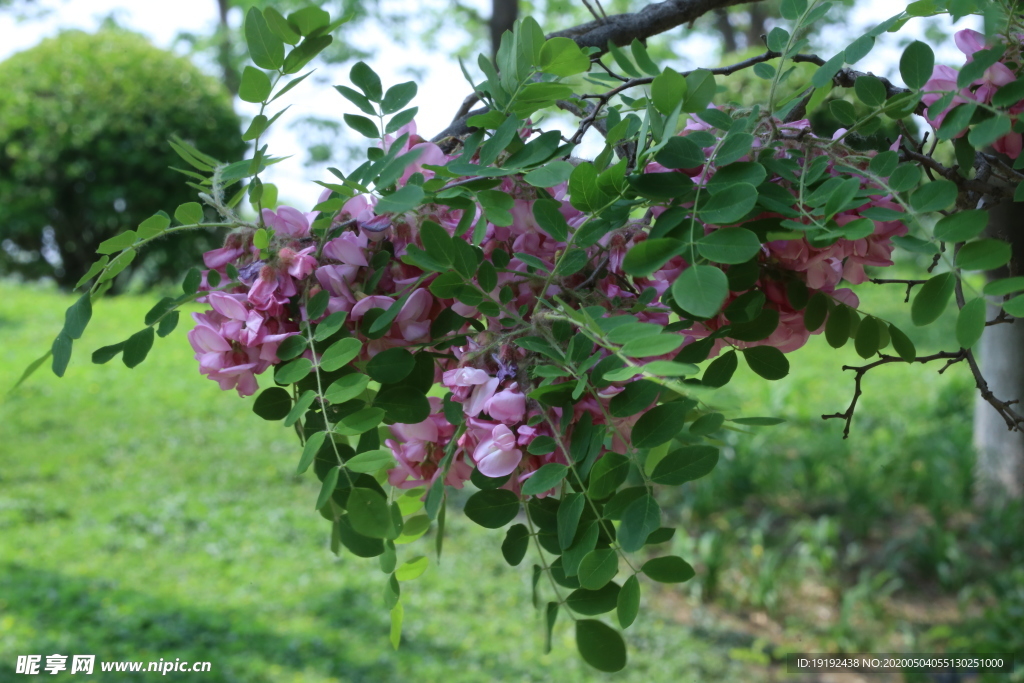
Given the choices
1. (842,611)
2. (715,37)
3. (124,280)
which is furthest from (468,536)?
(715,37)

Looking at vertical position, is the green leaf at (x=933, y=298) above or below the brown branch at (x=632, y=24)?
below

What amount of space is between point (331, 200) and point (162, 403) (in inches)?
231

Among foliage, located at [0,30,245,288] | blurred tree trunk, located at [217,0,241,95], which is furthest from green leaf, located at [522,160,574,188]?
blurred tree trunk, located at [217,0,241,95]

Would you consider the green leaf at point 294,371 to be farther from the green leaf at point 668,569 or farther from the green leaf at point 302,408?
the green leaf at point 668,569

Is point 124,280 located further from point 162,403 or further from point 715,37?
point 715,37

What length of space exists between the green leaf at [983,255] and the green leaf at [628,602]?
1.58ft

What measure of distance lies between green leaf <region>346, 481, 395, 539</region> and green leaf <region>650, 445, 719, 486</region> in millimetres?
283

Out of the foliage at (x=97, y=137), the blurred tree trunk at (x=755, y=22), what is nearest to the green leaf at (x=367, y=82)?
the foliage at (x=97, y=137)

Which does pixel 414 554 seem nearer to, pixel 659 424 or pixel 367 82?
pixel 367 82

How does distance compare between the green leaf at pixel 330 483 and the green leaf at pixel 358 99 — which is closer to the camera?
the green leaf at pixel 330 483

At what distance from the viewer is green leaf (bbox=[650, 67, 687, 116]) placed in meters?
0.80

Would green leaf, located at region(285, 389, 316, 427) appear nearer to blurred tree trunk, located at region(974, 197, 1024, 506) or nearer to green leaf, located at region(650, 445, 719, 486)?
green leaf, located at region(650, 445, 719, 486)

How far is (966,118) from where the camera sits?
0.87m

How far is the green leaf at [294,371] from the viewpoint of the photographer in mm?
910
